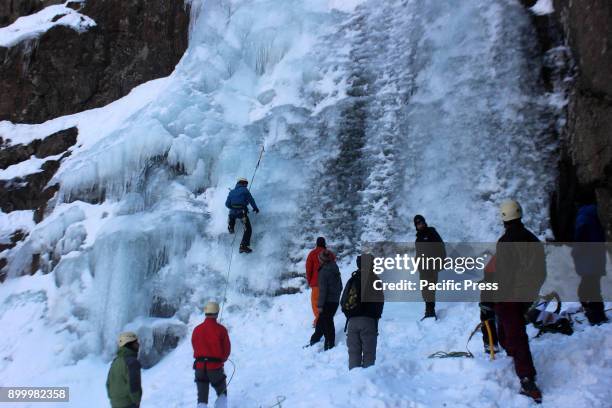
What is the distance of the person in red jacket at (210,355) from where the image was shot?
5895mm

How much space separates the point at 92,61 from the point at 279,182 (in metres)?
7.88

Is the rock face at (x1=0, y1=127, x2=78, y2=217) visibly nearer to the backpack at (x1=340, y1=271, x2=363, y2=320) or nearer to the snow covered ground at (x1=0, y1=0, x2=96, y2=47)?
the snow covered ground at (x1=0, y1=0, x2=96, y2=47)

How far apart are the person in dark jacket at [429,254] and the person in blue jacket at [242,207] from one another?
3.37 m

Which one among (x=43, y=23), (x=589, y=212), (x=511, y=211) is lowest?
(x=511, y=211)

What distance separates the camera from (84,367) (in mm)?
9594

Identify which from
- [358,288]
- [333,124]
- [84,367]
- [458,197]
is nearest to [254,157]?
[333,124]

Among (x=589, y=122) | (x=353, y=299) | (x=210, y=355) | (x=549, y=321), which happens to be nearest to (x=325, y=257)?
(x=353, y=299)

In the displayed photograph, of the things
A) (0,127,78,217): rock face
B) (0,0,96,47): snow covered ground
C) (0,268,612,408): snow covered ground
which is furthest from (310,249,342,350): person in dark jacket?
(0,0,96,47): snow covered ground

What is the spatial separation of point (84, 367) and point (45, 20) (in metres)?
11.0

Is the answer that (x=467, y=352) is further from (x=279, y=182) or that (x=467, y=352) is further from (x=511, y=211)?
(x=279, y=182)

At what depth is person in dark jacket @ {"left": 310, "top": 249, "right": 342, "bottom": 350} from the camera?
7.23 metres

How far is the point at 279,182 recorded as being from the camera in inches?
425

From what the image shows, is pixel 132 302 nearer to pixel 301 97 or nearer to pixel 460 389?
pixel 301 97

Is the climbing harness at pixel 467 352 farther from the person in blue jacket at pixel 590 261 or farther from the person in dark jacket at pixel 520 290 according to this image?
the person in blue jacket at pixel 590 261
